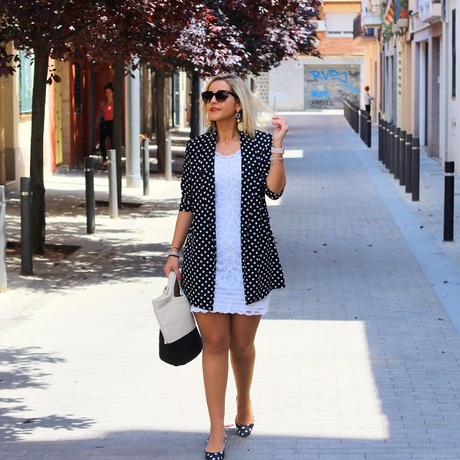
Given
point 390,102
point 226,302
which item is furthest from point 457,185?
point 390,102

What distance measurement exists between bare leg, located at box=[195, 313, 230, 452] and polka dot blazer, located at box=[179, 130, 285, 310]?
104mm

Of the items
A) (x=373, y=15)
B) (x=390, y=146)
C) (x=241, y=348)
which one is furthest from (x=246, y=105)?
(x=373, y=15)

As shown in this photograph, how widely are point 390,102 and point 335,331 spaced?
4014 cm

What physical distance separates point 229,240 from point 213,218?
0.42ft

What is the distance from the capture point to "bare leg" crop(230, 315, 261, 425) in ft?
21.4

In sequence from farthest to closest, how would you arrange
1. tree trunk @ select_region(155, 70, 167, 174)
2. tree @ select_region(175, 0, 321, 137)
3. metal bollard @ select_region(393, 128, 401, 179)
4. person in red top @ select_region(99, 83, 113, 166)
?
person in red top @ select_region(99, 83, 113, 166) → tree trunk @ select_region(155, 70, 167, 174) → metal bollard @ select_region(393, 128, 401, 179) → tree @ select_region(175, 0, 321, 137)

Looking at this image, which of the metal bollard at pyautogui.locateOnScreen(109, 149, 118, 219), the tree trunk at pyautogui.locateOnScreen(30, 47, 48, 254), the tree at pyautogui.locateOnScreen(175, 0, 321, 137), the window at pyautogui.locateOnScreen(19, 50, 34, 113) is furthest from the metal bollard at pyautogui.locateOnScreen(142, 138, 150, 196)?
the tree trunk at pyautogui.locateOnScreen(30, 47, 48, 254)

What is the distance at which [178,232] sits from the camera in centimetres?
657

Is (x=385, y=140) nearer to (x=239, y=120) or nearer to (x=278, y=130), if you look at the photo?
(x=239, y=120)

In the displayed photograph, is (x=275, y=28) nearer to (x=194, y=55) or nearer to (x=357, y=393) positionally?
(x=194, y=55)

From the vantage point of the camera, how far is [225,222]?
6.44 m

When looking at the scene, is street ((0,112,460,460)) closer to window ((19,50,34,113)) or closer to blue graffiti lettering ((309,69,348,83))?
window ((19,50,34,113))

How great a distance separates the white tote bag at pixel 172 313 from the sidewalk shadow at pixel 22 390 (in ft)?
3.22

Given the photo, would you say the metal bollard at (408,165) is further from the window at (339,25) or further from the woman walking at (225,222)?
the window at (339,25)
